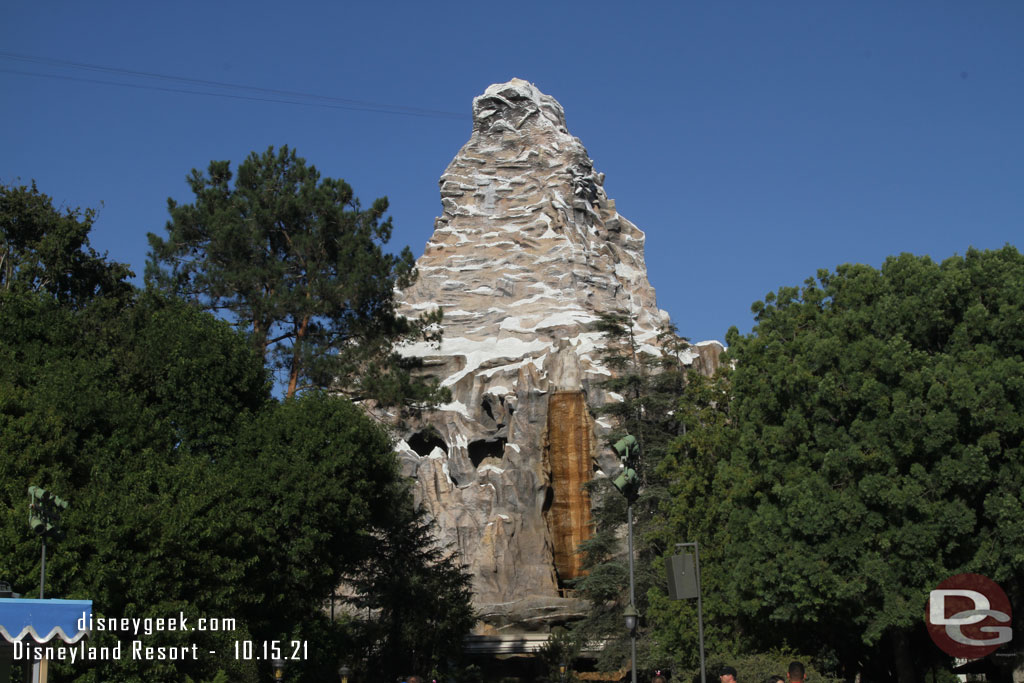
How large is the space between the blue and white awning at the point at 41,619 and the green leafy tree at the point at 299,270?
Answer: 15407mm

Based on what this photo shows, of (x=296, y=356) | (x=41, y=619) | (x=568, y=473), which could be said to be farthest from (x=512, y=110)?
(x=41, y=619)

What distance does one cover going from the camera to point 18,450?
20.2m

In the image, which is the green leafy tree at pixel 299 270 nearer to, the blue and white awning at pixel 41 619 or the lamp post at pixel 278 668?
the lamp post at pixel 278 668

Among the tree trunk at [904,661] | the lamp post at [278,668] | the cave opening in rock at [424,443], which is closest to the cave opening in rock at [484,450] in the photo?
the cave opening in rock at [424,443]

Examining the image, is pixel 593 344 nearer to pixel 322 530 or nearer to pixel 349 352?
pixel 349 352

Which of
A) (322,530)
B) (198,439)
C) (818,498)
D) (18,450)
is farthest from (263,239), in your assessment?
(818,498)

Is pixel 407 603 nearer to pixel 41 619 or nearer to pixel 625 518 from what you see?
pixel 625 518

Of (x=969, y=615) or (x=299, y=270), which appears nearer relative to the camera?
(x=969, y=615)

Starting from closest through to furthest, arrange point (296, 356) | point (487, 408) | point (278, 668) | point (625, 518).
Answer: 1. point (278, 668)
2. point (296, 356)
3. point (625, 518)
4. point (487, 408)

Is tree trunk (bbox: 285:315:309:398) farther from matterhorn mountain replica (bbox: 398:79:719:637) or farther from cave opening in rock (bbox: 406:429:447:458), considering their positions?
cave opening in rock (bbox: 406:429:447:458)

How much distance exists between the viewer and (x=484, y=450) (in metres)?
57.5

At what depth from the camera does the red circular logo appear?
21.4m

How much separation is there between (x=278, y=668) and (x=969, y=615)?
14.7m

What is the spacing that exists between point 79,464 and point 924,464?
16.5m
